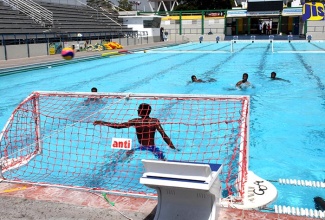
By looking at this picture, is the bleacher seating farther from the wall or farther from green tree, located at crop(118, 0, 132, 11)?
green tree, located at crop(118, 0, 132, 11)

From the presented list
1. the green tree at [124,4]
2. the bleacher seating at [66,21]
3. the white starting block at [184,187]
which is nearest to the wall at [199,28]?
the bleacher seating at [66,21]

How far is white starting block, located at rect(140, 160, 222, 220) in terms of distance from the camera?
2527mm

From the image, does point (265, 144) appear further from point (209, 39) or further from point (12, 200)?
point (209, 39)

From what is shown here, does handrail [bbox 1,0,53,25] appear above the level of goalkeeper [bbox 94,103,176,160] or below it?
above

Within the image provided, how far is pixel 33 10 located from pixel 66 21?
2762 millimetres

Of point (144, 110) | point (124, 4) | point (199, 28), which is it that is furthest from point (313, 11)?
point (124, 4)

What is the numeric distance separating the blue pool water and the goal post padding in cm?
72

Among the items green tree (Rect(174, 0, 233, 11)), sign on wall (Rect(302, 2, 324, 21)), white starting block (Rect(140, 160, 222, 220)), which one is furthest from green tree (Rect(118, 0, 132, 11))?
white starting block (Rect(140, 160, 222, 220))

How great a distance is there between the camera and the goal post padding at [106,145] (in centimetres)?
440

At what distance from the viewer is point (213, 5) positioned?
2382 inches

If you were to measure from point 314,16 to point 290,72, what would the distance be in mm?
26825

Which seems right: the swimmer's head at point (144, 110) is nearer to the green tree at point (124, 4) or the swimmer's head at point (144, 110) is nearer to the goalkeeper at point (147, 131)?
the goalkeeper at point (147, 131)

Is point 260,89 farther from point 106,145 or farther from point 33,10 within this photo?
point 33,10

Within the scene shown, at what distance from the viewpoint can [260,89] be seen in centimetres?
1147
